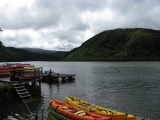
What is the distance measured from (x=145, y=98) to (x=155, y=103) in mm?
2598

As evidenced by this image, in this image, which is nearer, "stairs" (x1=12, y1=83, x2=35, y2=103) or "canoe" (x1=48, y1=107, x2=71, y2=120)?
"canoe" (x1=48, y1=107, x2=71, y2=120)

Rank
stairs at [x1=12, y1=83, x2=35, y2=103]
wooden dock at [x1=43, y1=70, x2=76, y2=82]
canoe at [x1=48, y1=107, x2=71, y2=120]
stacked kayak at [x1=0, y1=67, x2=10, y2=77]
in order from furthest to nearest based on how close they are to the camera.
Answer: wooden dock at [x1=43, y1=70, x2=76, y2=82] → stacked kayak at [x1=0, y1=67, x2=10, y2=77] → stairs at [x1=12, y1=83, x2=35, y2=103] → canoe at [x1=48, y1=107, x2=71, y2=120]

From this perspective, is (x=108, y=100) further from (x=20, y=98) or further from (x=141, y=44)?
(x=141, y=44)

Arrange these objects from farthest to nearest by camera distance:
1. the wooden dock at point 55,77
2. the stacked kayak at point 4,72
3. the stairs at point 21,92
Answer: the wooden dock at point 55,77
the stacked kayak at point 4,72
the stairs at point 21,92

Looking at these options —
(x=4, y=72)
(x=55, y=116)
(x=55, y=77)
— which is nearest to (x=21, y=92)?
(x=4, y=72)

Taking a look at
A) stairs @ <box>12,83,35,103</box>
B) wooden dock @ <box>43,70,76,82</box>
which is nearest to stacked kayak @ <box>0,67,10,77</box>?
stairs @ <box>12,83,35,103</box>

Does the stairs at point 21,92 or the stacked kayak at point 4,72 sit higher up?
the stacked kayak at point 4,72

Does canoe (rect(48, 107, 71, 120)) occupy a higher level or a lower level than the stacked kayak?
lower

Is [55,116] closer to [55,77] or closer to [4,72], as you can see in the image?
[4,72]

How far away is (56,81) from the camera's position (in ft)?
123

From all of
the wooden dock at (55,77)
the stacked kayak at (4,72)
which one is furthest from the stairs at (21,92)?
the wooden dock at (55,77)

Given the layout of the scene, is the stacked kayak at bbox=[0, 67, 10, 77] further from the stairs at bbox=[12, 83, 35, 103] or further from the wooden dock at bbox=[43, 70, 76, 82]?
the wooden dock at bbox=[43, 70, 76, 82]

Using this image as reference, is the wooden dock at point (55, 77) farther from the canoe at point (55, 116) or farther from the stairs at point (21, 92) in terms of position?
the canoe at point (55, 116)

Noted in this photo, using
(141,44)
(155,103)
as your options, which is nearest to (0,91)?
(155,103)
